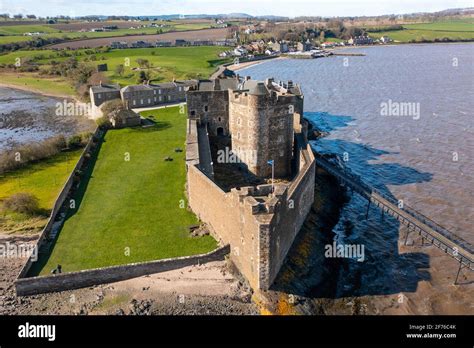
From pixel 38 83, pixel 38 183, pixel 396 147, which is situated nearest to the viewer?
pixel 38 183

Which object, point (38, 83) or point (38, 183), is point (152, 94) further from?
point (38, 83)

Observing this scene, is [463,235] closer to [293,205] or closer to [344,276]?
[344,276]

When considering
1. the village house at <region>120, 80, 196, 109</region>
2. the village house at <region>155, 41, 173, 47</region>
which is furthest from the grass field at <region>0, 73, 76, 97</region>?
the village house at <region>155, 41, 173, 47</region>

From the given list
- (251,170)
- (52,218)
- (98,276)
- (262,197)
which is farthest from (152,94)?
(262,197)

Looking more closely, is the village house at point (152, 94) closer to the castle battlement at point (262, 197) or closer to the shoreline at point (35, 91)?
the shoreline at point (35, 91)

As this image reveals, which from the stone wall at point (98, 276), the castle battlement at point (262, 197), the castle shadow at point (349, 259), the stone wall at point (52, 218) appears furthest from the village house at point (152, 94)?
the castle battlement at point (262, 197)
